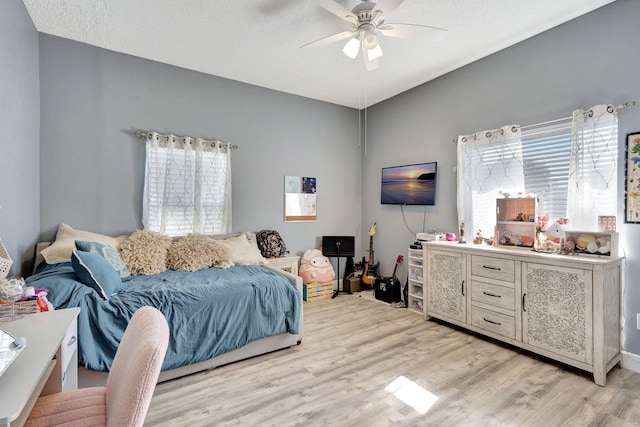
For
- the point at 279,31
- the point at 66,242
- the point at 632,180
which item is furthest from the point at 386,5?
the point at 66,242

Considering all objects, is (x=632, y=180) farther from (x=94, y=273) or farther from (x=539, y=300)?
(x=94, y=273)

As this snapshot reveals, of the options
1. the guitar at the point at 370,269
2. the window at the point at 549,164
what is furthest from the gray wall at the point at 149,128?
the window at the point at 549,164

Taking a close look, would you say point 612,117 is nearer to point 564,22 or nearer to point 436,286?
point 564,22

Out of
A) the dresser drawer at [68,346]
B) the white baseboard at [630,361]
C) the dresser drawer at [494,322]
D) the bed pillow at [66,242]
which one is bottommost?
the white baseboard at [630,361]

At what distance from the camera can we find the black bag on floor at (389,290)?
395cm

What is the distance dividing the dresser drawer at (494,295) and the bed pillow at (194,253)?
100 inches

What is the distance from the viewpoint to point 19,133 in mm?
2285

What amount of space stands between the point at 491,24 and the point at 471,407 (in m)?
2.98

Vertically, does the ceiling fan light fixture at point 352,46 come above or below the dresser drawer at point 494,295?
above

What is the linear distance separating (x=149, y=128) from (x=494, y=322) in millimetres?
3954

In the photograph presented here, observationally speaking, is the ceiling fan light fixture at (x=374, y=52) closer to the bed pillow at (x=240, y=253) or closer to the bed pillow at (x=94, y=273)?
the bed pillow at (x=240, y=253)

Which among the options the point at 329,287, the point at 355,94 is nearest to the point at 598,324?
the point at 329,287

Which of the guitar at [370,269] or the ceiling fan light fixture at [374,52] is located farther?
the guitar at [370,269]

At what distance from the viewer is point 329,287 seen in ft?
13.9
